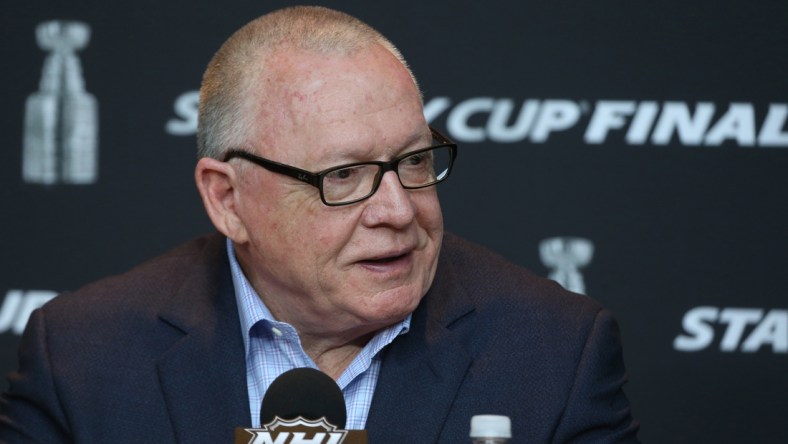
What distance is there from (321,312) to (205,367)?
263 millimetres

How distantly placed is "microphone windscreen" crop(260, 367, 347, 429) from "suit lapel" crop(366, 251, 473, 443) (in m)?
0.53

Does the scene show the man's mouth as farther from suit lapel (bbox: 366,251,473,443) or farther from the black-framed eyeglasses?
suit lapel (bbox: 366,251,473,443)

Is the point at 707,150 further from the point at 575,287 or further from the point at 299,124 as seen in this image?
the point at 299,124

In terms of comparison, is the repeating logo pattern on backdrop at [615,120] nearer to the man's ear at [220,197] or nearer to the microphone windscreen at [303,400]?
the man's ear at [220,197]

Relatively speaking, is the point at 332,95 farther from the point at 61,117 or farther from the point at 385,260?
the point at 61,117

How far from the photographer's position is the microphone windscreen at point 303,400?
1.94 m

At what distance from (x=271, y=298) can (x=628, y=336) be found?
115cm

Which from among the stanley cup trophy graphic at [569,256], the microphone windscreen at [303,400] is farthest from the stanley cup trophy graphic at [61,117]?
the microphone windscreen at [303,400]

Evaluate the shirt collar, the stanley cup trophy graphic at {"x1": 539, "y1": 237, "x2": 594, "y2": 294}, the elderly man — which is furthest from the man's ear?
the stanley cup trophy graphic at {"x1": 539, "y1": 237, "x2": 594, "y2": 294}

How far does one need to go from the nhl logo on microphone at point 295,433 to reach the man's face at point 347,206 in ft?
1.89

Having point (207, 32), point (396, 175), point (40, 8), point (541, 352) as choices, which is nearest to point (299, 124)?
point (396, 175)

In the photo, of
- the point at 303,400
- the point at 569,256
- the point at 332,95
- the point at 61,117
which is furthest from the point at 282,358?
the point at 61,117

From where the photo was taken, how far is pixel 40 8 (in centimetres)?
350

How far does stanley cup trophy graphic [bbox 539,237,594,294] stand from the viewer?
11.2 ft
